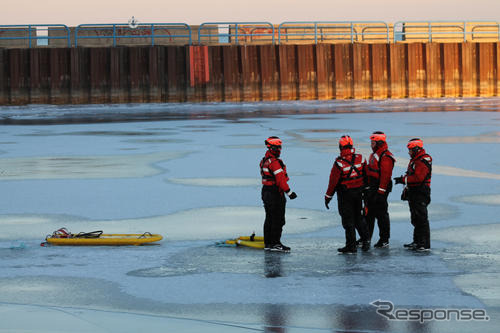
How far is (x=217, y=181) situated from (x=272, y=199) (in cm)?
493

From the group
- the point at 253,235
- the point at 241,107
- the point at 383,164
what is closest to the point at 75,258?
the point at 253,235

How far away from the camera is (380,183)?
888 cm

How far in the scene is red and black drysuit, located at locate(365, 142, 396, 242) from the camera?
884 cm

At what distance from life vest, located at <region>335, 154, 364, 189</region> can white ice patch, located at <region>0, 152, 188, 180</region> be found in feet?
20.8

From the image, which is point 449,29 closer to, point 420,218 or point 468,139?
point 468,139

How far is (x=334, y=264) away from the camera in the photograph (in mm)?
8125

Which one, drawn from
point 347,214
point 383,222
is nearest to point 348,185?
point 347,214

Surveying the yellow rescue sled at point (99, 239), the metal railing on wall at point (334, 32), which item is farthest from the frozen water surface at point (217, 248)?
the metal railing on wall at point (334, 32)

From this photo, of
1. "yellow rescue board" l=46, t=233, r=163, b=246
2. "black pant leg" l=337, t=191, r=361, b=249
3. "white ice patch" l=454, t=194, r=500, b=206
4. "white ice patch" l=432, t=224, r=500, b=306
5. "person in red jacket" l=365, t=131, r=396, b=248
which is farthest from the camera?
"white ice patch" l=454, t=194, r=500, b=206

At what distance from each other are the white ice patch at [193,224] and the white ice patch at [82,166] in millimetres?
3854

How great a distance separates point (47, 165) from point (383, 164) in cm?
902

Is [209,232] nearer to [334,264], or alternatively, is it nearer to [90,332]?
[334,264]

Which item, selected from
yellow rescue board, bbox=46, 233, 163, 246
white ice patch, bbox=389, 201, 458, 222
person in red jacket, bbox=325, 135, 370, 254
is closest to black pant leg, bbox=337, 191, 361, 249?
person in red jacket, bbox=325, 135, 370, 254

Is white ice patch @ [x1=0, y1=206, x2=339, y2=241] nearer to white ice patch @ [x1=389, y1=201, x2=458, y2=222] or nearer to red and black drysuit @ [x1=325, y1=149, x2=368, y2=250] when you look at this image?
white ice patch @ [x1=389, y1=201, x2=458, y2=222]
